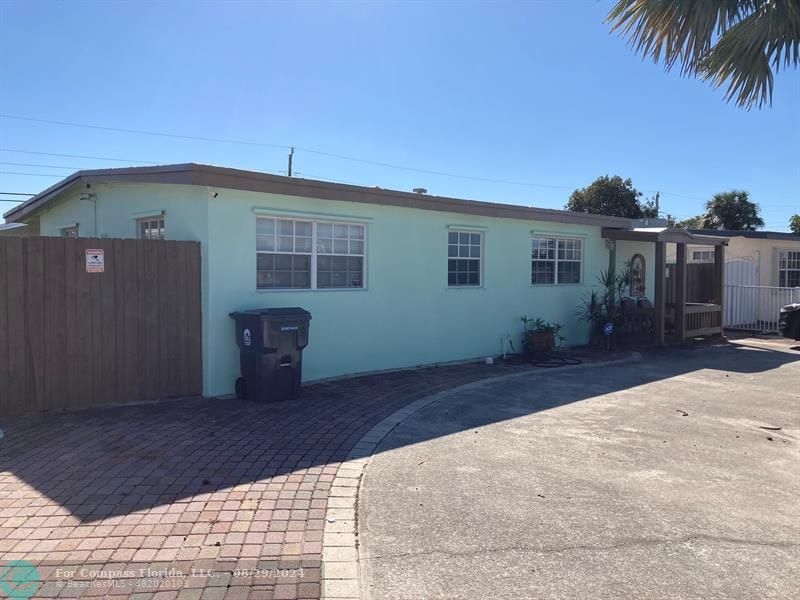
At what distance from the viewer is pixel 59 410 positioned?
23.7 feet

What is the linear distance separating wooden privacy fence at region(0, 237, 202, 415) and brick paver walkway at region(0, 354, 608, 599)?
365mm

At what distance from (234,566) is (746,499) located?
13.1 ft

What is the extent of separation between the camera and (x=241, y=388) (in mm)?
8125

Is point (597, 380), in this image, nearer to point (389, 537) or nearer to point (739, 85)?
point (739, 85)

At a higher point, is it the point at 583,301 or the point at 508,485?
the point at 583,301

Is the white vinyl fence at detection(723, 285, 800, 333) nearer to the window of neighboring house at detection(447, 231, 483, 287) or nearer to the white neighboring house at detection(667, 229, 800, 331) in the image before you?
the white neighboring house at detection(667, 229, 800, 331)

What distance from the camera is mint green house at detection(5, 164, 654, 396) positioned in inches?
326

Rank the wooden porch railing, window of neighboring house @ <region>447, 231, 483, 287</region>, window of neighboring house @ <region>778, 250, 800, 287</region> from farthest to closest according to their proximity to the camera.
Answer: window of neighboring house @ <region>778, 250, 800, 287</region>
the wooden porch railing
window of neighboring house @ <region>447, 231, 483, 287</region>

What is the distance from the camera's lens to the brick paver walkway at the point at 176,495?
3607 mm

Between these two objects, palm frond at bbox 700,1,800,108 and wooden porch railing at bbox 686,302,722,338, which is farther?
wooden porch railing at bbox 686,302,722,338

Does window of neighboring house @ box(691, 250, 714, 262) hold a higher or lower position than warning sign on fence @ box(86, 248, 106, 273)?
higher

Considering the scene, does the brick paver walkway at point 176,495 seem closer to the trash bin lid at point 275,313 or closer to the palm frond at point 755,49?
the trash bin lid at point 275,313

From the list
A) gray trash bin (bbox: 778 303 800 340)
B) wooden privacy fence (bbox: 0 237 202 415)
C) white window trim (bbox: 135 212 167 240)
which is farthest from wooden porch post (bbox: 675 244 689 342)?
white window trim (bbox: 135 212 167 240)

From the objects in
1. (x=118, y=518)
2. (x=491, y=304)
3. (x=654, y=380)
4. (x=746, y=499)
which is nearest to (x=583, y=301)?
(x=491, y=304)
